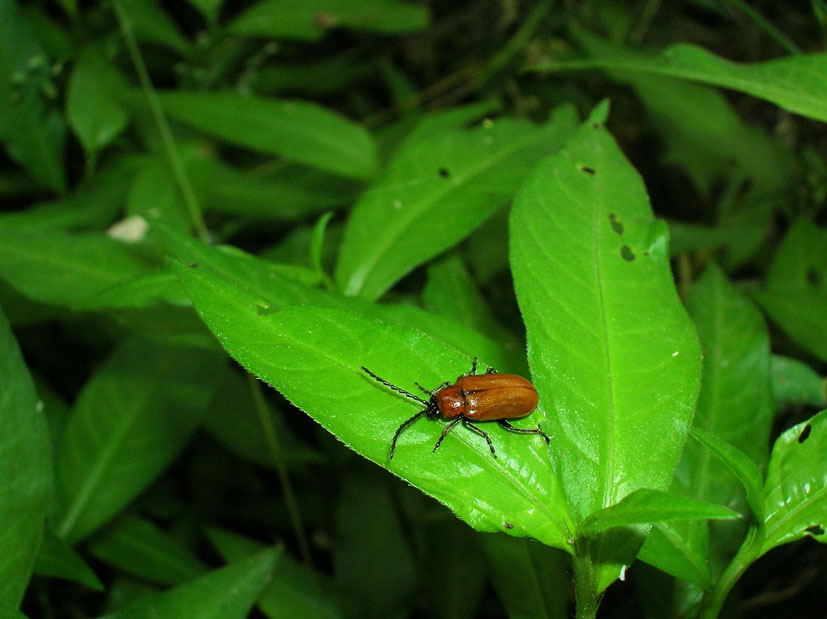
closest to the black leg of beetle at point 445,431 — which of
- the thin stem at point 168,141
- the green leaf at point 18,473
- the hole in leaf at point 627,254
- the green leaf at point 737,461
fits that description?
the green leaf at point 737,461

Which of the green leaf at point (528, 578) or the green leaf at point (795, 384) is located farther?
the green leaf at point (795, 384)

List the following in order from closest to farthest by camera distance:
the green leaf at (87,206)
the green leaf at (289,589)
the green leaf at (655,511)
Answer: the green leaf at (655,511) < the green leaf at (289,589) < the green leaf at (87,206)

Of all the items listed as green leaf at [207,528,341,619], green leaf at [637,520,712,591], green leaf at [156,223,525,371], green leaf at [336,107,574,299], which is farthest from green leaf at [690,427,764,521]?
green leaf at [207,528,341,619]

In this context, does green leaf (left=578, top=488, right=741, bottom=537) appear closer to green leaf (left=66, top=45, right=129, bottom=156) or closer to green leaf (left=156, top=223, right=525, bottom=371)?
green leaf (left=156, top=223, right=525, bottom=371)

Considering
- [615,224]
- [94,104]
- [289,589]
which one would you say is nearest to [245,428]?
[289,589]

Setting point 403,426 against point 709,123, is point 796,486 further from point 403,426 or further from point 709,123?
point 709,123

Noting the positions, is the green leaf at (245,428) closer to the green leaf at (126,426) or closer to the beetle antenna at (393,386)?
the green leaf at (126,426)
